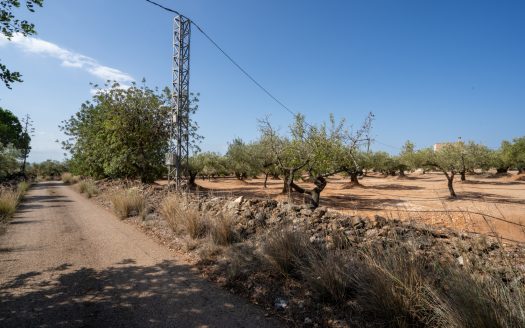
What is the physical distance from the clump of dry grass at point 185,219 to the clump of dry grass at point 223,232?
462 millimetres

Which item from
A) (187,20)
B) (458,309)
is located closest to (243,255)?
(458,309)

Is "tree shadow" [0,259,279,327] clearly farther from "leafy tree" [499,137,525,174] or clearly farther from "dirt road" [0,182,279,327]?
"leafy tree" [499,137,525,174]

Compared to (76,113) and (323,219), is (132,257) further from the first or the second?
(76,113)

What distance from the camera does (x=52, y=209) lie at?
12266mm

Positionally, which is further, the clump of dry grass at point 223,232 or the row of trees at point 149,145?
the row of trees at point 149,145

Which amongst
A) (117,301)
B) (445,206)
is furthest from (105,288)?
(445,206)

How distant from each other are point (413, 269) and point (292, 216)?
379cm

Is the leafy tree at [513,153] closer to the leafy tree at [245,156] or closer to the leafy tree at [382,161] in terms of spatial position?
the leafy tree at [382,161]

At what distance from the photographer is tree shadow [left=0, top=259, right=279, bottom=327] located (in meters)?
3.49

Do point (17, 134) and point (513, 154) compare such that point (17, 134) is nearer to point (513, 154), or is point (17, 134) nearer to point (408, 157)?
point (408, 157)

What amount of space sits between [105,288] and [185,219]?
289 centimetres

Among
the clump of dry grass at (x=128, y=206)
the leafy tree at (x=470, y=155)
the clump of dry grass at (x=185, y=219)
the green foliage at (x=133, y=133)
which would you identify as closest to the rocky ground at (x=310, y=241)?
the clump of dry grass at (x=185, y=219)

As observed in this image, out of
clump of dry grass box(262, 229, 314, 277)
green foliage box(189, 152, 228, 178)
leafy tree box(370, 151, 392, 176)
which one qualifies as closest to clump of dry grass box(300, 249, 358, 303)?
clump of dry grass box(262, 229, 314, 277)

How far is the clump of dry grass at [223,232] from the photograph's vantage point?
6.27 meters
